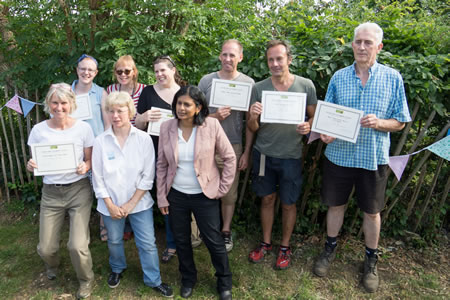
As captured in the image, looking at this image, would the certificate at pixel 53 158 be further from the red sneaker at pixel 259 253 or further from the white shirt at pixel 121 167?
the red sneaker at pixel 259 253

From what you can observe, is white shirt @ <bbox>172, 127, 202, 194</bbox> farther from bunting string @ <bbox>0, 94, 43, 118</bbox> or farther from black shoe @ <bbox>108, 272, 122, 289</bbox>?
bunting string @ <bbox>0, 94, 43, 118</bbox>

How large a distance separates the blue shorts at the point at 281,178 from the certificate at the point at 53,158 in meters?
1.83

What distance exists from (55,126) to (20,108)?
82.0 inches

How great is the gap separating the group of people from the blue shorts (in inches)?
0.5

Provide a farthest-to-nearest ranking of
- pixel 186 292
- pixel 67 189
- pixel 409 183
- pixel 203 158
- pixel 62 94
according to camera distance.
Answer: pixel 409 183 < pixel 186 292 < pixel 67 189 < pixel 62 94 < pixel 203 158

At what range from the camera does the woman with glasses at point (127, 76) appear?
3.32 meters

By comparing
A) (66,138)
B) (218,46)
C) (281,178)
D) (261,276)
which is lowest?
(261,276)

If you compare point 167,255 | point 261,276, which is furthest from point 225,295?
point 167,255

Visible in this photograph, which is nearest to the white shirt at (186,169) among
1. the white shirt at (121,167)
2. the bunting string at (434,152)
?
the white shirt at (121,167)

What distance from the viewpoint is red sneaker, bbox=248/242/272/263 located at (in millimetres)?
3583

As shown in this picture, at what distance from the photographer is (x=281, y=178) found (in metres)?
3.29

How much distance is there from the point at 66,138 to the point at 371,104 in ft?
9.17

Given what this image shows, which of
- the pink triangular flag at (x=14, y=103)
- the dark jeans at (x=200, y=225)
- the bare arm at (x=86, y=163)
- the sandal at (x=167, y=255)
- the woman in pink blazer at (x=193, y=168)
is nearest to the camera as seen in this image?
the woman in pink blazer at (x=193, y=168)

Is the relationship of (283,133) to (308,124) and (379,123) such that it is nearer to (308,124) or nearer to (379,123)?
(308,124)
